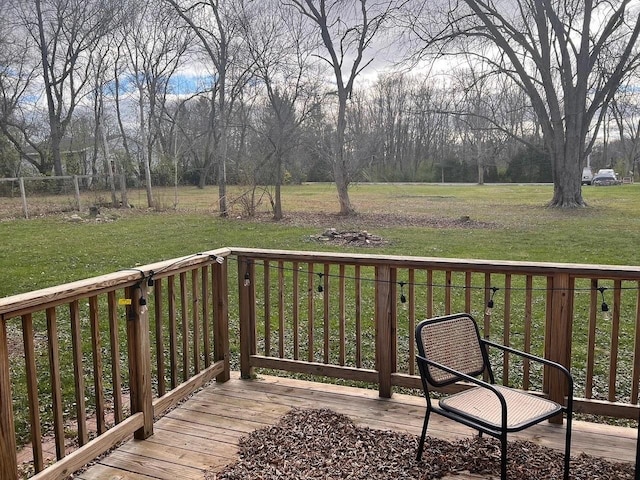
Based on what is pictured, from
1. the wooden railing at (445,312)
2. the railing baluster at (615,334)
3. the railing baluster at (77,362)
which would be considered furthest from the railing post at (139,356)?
the railing baluster at (615,334)

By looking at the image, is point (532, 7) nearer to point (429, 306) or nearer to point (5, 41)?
point (429, 306)

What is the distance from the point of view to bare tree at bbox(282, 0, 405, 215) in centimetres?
1336

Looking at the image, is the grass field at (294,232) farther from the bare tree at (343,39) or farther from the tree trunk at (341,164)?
the bare tree at (343,39)

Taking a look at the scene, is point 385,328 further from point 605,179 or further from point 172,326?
point 605,179

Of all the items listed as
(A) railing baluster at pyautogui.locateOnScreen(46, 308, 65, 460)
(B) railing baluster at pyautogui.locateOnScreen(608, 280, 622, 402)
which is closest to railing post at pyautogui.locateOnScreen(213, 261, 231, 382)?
(A) railing baluster at pyautogui.locateOnScreen(46, 308, 65, 460)

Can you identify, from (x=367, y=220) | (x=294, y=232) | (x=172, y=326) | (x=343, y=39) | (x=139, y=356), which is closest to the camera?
(x=139, y=356)

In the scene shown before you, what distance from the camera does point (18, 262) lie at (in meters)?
7.81

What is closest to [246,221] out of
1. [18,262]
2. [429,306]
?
[18,262]

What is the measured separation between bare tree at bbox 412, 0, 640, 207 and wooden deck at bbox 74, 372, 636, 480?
12.4m

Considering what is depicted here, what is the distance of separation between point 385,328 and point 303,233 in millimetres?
7985

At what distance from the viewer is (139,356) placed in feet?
7.99

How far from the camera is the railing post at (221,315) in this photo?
314cm

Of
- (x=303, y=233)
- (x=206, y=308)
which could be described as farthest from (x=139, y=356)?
(x=303, y=233)

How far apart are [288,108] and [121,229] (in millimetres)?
5608
